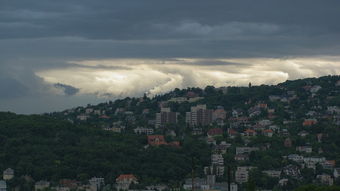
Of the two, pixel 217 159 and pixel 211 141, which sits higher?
pixel 211 141

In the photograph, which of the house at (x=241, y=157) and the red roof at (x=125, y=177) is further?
the house at (x=241, y=157)

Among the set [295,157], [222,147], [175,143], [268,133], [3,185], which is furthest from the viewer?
[268,133]

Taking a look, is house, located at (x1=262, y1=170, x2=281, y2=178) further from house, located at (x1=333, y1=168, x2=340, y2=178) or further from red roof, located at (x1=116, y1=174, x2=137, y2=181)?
red roof, located at (x1=116, y1=174, x2=137, y2=181)

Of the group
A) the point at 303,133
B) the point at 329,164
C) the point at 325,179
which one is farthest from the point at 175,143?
the point at 303,133

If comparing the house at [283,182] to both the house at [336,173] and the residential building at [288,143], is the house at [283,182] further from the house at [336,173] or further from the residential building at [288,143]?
the residential building at [288,143]

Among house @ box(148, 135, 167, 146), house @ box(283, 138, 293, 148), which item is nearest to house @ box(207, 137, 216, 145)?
house @ box(148, 135, 167, 146)

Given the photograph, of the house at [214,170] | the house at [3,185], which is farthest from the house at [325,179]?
the house at [3,185]

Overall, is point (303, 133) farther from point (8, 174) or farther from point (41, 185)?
point (41, 185)
